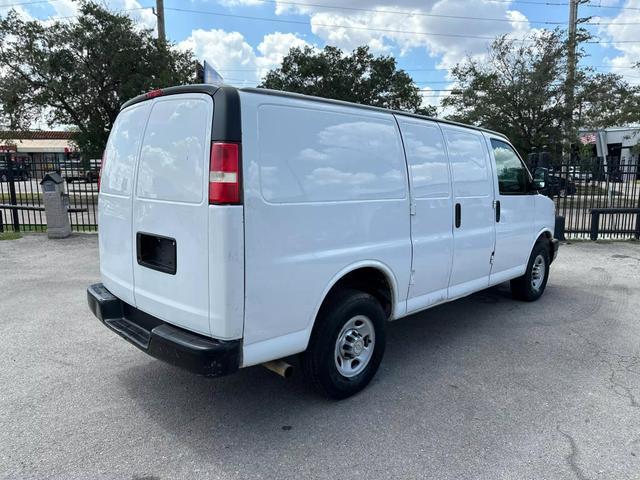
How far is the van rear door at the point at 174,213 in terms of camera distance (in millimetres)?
2846

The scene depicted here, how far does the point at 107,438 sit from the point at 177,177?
1.75 m

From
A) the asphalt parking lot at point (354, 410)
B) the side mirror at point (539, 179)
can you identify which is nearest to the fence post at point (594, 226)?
the side mirror at point (539, 179)

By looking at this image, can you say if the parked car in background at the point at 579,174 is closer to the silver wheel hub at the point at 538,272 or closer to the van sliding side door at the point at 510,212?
the silver wheel hub at the point at 538,272

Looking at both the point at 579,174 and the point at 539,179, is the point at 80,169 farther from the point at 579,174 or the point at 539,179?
the point at 579,174

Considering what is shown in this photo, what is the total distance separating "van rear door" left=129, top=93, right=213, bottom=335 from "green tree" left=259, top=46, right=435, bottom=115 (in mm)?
20828

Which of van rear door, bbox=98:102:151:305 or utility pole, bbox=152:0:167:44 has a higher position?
utility pole, bbox=152:0:167:44

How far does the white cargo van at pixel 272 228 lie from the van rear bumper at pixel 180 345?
0.01 metres

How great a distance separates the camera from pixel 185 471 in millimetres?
2768

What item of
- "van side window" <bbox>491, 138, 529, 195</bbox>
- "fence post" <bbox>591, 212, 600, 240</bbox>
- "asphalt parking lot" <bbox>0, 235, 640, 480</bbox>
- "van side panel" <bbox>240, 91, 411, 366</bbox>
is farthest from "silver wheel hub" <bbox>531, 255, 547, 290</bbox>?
"fence post" <bbox>591, 212, 600, 240</bbox>

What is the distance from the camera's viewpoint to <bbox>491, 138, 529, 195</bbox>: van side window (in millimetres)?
5281

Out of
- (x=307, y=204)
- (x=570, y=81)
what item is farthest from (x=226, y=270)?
(x=570, y=81)

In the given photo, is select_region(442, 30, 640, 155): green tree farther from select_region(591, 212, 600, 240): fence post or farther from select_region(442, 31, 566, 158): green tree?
select_region(591, 212, 600, 240): fence post

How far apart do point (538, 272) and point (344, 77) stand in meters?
19.1

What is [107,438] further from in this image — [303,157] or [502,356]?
[502,356]
